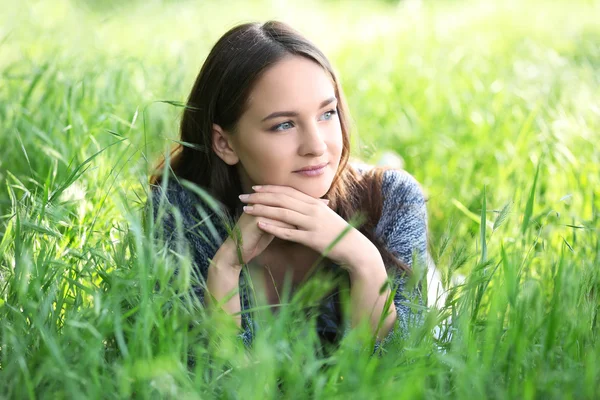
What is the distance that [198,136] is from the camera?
104 inches

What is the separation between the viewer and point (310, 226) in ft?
7.41

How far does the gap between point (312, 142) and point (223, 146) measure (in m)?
0.40

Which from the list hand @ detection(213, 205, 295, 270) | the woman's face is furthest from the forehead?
hand @ detection(213, 205, 295, 270)

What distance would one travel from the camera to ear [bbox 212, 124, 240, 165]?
8.25ft

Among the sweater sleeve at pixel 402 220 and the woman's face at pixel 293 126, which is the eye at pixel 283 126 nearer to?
the woman's face at pixel 293 126

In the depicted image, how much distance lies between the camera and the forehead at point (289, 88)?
229 cm

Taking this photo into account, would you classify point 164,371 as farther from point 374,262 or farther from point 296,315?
point 374,262

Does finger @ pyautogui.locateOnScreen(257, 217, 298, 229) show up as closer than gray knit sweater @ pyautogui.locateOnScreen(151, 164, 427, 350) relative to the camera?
Yes

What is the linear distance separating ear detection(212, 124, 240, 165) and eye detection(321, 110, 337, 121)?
1.06 ft

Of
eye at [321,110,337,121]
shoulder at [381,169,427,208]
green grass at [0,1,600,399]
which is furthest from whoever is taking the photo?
A: shoulder at [381,169,427,208]

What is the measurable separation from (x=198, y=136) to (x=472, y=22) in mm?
5246

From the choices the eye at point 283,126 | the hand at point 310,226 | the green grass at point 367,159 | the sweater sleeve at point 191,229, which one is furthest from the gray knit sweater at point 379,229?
the eye at point 283,126

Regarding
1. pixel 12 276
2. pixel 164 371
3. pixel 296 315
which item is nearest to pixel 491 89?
pixel 296 315

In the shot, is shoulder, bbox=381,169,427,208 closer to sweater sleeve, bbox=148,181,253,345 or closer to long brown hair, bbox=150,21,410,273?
long brown hair, bbox=150,21,410,273
